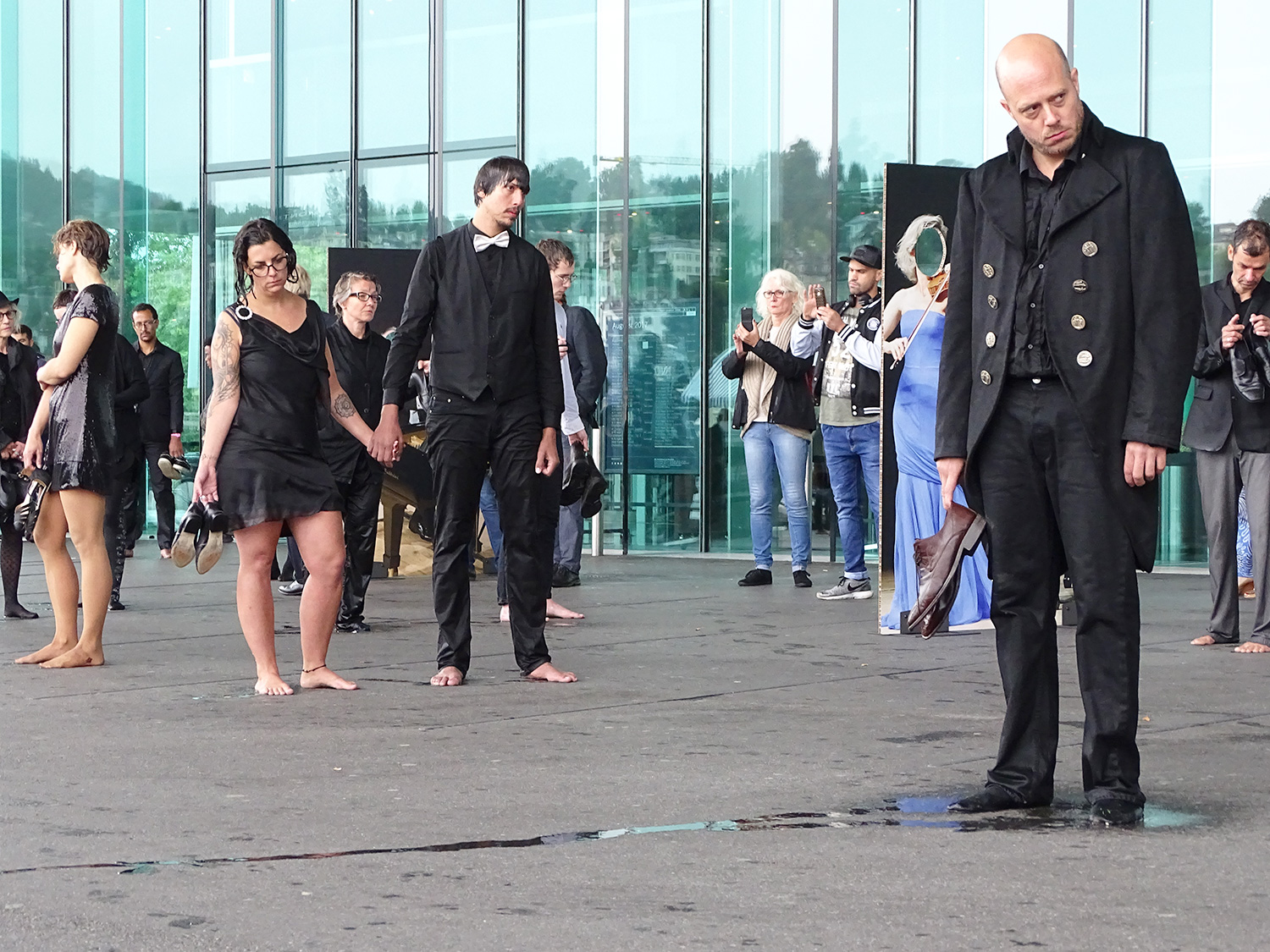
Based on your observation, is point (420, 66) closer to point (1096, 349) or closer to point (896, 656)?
point (896, 656)

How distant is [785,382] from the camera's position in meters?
12.1

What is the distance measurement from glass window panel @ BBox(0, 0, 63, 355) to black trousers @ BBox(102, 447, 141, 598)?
912 cm

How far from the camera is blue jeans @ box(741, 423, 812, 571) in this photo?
1212 centimetres

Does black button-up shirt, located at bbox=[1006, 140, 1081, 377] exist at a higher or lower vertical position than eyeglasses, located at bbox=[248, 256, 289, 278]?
lower

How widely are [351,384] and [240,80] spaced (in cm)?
1029

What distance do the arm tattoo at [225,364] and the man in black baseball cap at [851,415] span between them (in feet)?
15.2

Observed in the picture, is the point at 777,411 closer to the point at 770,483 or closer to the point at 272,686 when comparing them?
the point at 770,483

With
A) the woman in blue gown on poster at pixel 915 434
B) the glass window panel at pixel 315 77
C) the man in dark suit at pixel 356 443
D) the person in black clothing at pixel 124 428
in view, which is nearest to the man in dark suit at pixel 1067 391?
the woman in blue gown on poster at pixel 915 434

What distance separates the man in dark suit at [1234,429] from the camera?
27.5 feet

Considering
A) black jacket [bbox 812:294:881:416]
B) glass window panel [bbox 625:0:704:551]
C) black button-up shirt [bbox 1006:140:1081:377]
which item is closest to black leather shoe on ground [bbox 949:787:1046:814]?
black button-up shirt [bbox 1006:140:1081:377]

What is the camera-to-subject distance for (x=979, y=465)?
14.8ft

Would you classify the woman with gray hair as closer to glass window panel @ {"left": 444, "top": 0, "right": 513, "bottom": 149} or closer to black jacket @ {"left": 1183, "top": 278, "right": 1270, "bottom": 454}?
black jacket @ {"left": 1183, "top": 278, "right": 1270, "bottom": 454}

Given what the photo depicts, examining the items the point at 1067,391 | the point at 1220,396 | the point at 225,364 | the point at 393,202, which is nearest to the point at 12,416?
the point at 225,364

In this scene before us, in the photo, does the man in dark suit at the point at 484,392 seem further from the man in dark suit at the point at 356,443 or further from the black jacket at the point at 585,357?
the black jacket at the point at 585,357
